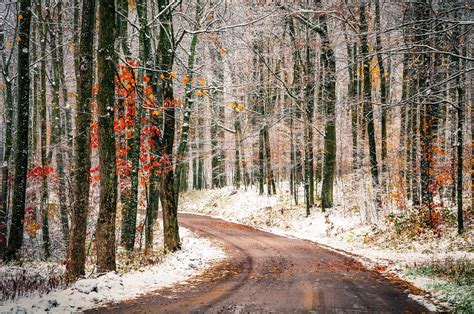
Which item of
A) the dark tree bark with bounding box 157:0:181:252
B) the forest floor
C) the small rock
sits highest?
the dark tree bark with bounding box 157:0:181:252

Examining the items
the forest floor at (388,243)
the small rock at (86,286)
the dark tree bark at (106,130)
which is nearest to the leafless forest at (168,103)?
the dark tree bark at (106,130)

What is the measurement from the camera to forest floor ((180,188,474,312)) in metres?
7.72

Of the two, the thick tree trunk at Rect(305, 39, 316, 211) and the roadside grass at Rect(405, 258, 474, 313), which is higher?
the thick tree trunk at Rect(305, 39, 316, 211)

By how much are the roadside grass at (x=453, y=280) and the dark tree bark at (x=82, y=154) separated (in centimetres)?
808

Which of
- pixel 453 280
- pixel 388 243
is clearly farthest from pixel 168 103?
pixel 388 243

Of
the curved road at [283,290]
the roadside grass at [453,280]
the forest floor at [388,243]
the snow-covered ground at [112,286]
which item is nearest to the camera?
the snow-covered ground at [112,286]

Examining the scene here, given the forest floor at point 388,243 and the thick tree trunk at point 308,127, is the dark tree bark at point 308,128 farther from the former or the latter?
the forest floor at point 388,243

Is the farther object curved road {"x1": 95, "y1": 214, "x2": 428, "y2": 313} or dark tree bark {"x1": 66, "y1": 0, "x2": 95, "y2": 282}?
dark tree bark {"x1": 66, "y1": 0, "x2": 95, "y2": 282}

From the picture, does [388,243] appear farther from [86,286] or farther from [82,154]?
[82,154]

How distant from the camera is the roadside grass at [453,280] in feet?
21.7

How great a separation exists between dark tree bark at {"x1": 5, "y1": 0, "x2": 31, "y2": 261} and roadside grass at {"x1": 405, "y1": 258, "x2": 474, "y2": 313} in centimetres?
1178

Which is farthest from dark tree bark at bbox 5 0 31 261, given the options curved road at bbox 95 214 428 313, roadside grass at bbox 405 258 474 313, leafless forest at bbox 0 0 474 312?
roadside grass at bbox 405 258 474 313

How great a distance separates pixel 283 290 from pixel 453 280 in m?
3.97

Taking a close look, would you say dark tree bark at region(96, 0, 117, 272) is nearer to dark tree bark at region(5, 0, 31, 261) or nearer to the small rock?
the small rock
